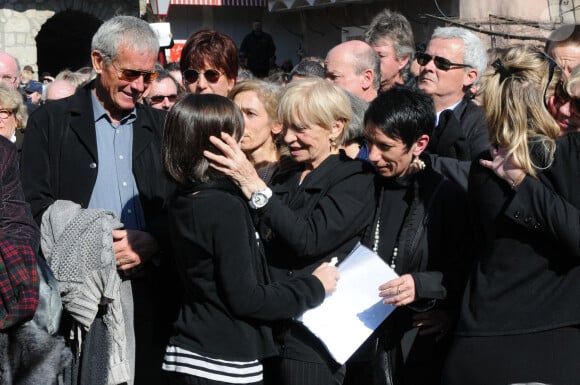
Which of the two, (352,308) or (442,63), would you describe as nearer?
(352,308)

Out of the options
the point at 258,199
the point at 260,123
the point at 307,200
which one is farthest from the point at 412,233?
the point at 260,123

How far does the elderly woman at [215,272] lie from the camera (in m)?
3.10

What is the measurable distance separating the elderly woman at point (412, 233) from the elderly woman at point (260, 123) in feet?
2.71

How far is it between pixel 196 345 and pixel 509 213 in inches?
49.8

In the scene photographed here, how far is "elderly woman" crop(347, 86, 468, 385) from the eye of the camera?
346 cm

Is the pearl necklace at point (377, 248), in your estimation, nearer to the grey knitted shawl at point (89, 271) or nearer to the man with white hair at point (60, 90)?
the grey knitted shawl at point (89, 271)

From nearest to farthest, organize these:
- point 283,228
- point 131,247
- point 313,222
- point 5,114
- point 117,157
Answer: point 283,228, point 313,222, point 131,247, point 117,157, point 5,114

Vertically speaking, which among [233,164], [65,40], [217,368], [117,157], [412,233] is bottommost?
[217,368]

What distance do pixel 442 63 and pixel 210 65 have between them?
4.48 ft

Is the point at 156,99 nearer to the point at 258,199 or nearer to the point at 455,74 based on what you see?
the point at 455,74

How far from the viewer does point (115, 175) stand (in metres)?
4.05

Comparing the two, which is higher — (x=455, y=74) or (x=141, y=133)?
(x=455, y=74)

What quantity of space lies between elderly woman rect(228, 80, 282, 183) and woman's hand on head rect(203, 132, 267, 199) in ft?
2.91

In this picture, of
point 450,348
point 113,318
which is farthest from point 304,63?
point 450,348
